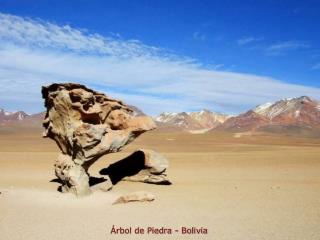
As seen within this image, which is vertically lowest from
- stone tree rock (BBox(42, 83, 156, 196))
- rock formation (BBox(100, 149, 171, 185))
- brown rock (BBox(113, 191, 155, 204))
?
brown rock (BBox(113, 191, 155, 204))

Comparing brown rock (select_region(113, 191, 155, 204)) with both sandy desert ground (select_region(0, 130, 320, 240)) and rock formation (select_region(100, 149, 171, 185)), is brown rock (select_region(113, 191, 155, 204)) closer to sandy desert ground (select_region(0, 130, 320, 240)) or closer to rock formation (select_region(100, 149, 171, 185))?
sandy desert ground (select_region(0, 130, 320, 240))

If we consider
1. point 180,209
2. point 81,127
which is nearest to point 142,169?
point 81,127

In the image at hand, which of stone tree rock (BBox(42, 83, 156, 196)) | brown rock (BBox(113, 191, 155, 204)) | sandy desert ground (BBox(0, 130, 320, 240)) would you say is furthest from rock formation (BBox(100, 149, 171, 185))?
brown rock (BBox(113, 191, 155, 204))

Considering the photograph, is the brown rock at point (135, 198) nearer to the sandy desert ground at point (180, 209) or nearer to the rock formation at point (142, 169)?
the sandy desert ground at point (180, 209)

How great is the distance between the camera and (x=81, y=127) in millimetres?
18953

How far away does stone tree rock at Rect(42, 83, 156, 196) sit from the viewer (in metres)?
19.0

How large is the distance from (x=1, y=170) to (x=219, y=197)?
16343 millimetres

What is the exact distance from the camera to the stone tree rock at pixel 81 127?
19.0 meters

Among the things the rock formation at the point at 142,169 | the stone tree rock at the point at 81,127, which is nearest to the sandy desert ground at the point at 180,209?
the rock formation at the point at 142,169

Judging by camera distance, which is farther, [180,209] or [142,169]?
[142,169]

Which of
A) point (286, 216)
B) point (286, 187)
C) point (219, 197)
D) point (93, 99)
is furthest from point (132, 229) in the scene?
point (286, 187)

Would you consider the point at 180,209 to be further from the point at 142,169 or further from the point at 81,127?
the point at 142,169

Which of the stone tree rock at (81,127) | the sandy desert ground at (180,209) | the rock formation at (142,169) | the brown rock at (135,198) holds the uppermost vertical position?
the stone tree rock at (81,127)

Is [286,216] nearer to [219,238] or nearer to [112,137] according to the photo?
[219,238]
